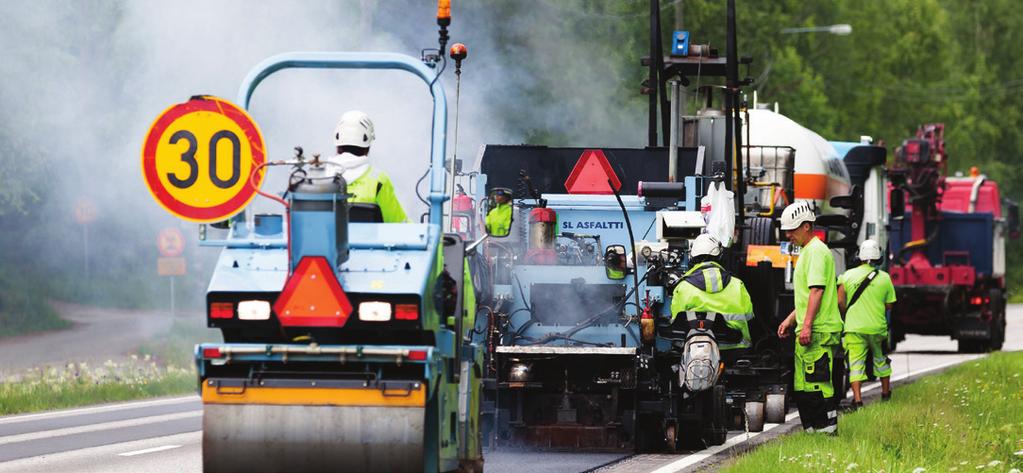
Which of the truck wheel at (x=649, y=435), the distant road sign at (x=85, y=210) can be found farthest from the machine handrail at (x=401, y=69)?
the distant road sign at (x=85, y=210)

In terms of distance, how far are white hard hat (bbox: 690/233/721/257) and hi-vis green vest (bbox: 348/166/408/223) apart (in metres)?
4.88

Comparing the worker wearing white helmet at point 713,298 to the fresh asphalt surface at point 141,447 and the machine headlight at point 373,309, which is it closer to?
the fresh asphalt surface at point 141,447

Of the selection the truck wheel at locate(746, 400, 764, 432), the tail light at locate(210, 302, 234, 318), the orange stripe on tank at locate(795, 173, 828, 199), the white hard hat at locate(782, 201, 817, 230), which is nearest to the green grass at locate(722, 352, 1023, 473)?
the truck wheel at locate(746, 400, 764, 432)

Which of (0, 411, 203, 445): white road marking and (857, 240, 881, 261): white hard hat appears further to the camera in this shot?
(857, 240, 881, 261): white hard hat

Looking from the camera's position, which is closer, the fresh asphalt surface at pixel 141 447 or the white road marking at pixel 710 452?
the white road marking at pixel 710 452

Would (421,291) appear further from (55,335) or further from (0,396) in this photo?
(55,335)

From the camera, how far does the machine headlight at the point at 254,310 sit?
8148 mm

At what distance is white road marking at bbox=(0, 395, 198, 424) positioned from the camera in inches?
694

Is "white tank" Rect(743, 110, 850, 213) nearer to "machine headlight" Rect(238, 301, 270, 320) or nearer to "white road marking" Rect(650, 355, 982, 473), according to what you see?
"white road marking" Rect(650, 355, 982, 473)

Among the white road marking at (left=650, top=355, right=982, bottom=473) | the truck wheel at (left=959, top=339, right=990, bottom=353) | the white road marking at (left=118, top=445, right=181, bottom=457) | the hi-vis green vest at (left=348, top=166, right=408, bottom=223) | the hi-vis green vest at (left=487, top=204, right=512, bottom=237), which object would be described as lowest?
the truck wheel at (left=959, top=339, right=990, bottom=353)

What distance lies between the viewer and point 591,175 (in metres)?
15.5

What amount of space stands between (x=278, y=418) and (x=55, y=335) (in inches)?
1211

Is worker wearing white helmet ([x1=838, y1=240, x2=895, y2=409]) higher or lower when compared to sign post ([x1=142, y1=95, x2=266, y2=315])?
lower

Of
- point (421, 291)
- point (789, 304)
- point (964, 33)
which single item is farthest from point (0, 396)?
point (964, 33)
